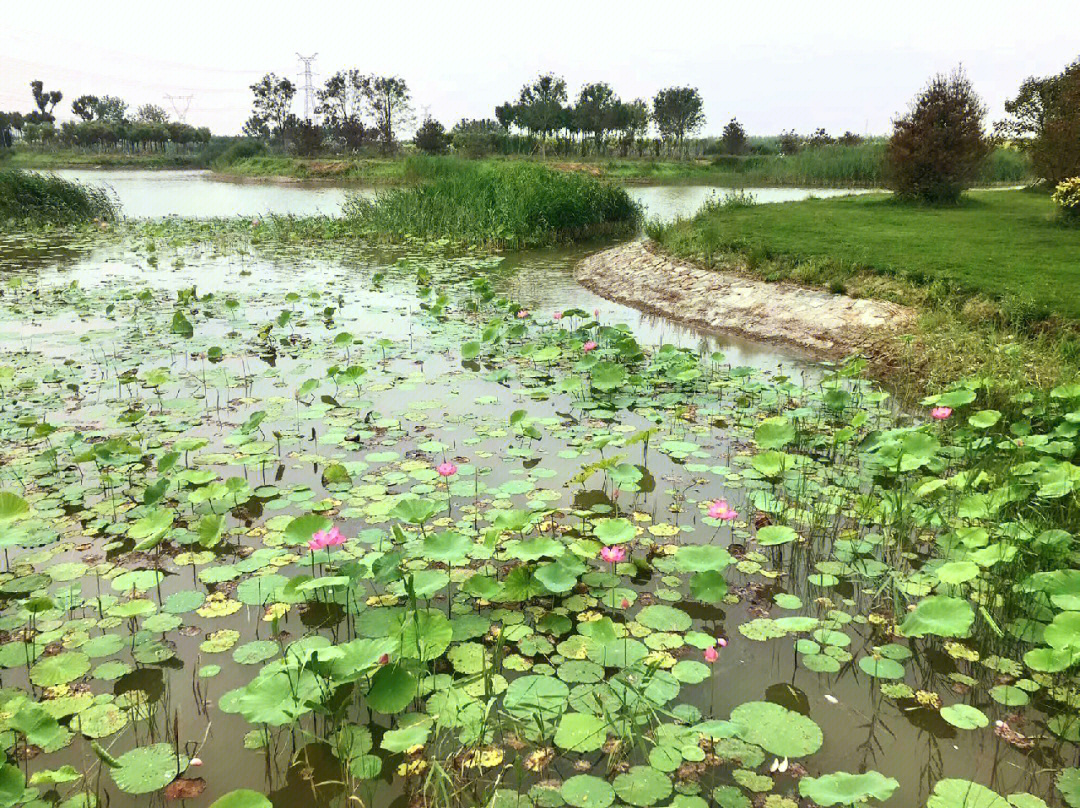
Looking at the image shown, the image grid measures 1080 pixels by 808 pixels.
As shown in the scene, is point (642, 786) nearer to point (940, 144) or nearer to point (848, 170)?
point (940, 144)


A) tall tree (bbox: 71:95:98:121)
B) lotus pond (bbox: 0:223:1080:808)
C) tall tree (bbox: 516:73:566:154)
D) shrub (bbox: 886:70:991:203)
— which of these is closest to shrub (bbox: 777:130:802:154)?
tall tree (bbox: 516:73:566:154)

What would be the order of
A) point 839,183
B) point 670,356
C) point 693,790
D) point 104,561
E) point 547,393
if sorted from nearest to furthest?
point 693,790, point 104,561, point 547,393, point 670,356, point 839,183

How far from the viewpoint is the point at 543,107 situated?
47688 millimetres

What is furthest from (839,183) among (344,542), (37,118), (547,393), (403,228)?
(37,118)

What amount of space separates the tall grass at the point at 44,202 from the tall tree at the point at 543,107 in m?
32.3

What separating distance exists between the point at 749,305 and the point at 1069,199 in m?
4.69

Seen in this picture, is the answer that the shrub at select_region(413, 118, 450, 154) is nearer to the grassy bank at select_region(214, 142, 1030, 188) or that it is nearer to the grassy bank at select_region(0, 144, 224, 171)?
the grassy bank at select_region(214, 142, 1030, 188)

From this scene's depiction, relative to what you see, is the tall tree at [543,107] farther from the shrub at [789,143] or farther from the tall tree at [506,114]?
the shrub at [789,143]

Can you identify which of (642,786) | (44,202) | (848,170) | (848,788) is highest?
(848,170)

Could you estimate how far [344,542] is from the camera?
3.03 m

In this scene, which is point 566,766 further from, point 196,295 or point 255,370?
point 196,295

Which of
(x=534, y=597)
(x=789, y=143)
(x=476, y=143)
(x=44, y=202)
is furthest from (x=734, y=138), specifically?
(x=534, y=597)

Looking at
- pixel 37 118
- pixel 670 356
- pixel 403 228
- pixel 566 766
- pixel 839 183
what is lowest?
pixel 566 766

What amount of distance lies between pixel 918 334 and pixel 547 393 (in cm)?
296
